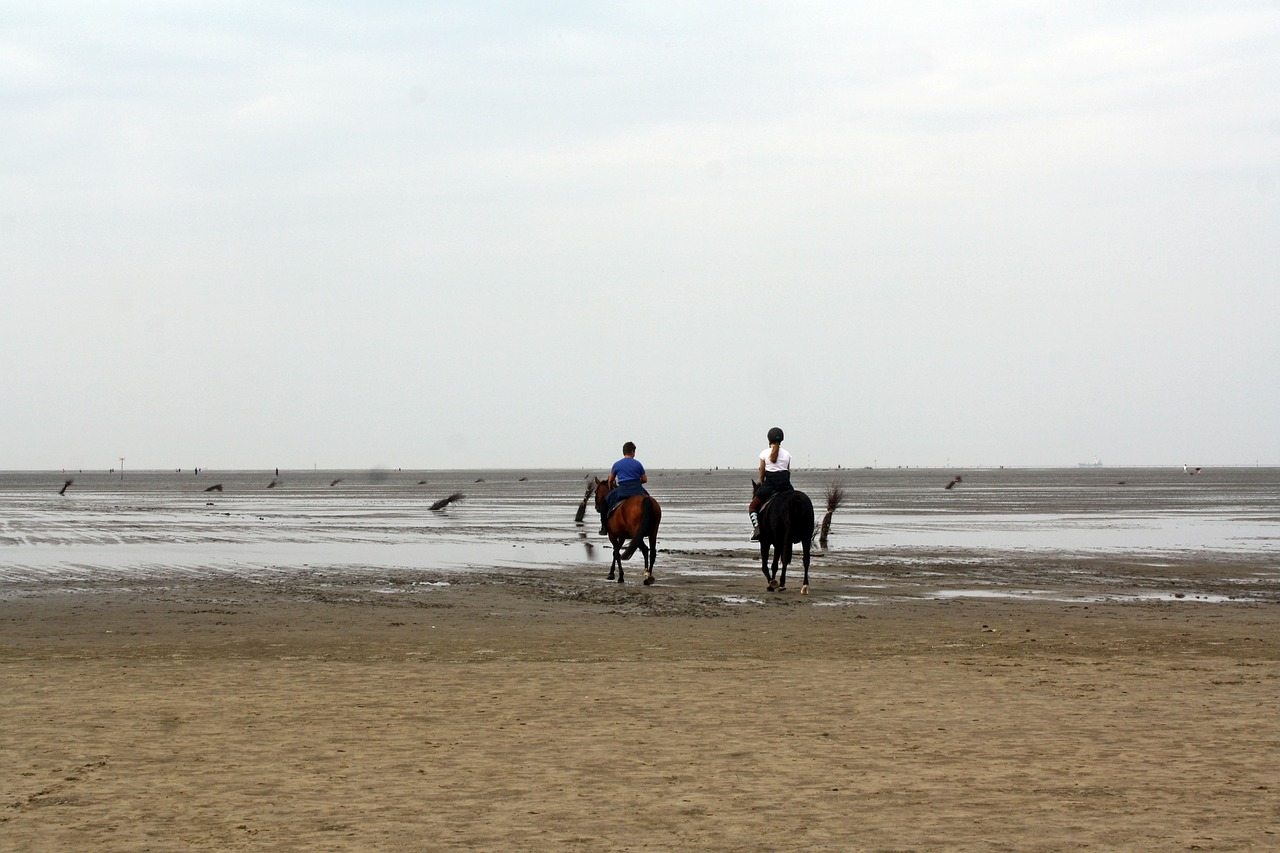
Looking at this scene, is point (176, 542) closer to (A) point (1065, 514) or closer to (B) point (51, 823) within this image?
(B) point (51, 823)

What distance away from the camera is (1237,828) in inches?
255

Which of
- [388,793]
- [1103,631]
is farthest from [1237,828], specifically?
[1103,631]

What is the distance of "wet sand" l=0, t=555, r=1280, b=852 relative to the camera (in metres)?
6.61

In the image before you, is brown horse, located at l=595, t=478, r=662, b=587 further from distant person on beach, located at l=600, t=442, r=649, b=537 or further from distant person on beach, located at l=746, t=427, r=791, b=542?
distant person on beach, located at l=746, t=427, r=791, b=542

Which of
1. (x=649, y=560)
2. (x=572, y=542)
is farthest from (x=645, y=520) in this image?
(x=572, y=542)

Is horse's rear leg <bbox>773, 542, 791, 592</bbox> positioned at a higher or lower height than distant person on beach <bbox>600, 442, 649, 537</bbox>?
lower

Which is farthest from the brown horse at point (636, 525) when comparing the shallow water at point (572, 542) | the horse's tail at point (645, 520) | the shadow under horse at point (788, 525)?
the shadow under horse at point (788, 525)

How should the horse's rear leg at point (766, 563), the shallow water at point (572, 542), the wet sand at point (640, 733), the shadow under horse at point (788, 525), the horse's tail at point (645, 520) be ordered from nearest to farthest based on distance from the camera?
the wet sand at point (640, 733), the shadow under horse at point (788, 525), the horse's rear leg at point (766, 563), the horse's tail at point (645, 520), the shallow water at point (572, 542)

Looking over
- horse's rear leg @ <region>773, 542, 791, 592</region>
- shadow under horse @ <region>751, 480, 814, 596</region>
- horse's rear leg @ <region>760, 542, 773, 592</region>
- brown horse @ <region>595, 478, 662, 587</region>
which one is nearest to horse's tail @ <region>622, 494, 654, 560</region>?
brown horse @ <region>595, 478, 662, 587</region>

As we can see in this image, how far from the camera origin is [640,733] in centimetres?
888

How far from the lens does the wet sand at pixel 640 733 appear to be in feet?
21.7

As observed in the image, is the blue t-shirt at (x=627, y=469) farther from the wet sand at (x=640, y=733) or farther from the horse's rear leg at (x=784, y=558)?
the wet sand at (x=640, y=733)

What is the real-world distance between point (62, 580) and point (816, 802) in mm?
17707

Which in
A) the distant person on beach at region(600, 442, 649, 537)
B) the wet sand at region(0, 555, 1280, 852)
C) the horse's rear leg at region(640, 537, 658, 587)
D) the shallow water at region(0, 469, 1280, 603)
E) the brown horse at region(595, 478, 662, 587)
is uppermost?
the distant person on beach at region(600, 442, 649, 537)
